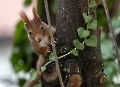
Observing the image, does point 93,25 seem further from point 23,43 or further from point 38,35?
point 23,43

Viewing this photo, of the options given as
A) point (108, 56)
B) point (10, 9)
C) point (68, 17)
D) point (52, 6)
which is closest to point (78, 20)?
point (68, 17)

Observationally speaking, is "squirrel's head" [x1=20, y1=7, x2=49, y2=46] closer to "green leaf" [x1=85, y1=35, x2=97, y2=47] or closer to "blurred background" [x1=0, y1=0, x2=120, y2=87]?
"blurred background" [x1=0, y1=0, x2=120, y2=87]

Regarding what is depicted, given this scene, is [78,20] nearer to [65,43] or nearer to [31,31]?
[65,43]

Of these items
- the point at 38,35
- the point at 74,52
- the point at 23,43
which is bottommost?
the point at 74,52

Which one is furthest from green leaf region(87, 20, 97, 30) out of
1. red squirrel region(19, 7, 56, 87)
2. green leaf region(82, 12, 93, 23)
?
red squirrel region(19, 7, 56, 87)

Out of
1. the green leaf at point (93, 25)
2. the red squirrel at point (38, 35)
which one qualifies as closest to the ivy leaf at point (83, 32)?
the green leaf at point (93, 25)

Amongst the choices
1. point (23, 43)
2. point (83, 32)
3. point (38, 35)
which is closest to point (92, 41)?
point (83, 32)

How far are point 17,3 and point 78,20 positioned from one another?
2.33 m

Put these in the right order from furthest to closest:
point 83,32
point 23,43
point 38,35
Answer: point 23,43 → point 38,35 → point 83,32

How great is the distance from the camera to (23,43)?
2.44 meters

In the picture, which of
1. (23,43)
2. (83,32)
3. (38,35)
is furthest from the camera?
(23,43)

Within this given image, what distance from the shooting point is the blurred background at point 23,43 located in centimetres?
199

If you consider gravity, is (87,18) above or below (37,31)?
below

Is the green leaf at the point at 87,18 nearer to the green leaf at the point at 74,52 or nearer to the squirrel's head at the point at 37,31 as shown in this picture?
the green leaf at the point at 74,52
